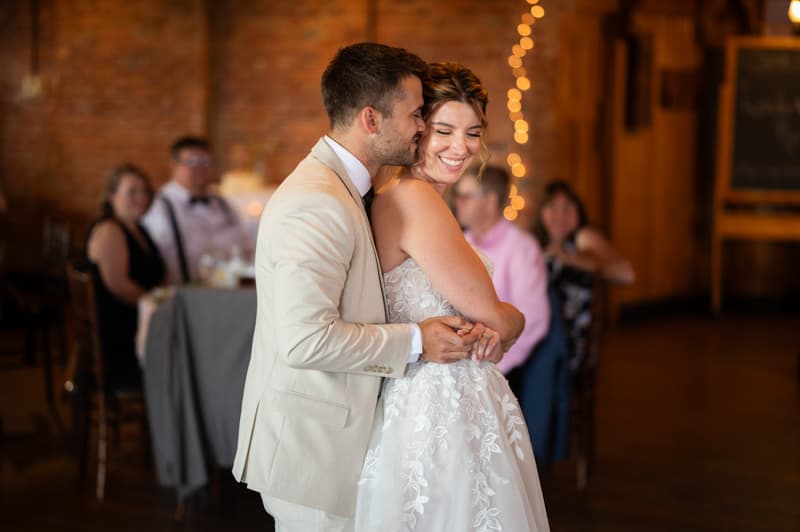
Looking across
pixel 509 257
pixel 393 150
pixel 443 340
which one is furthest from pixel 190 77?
pixel 443 340

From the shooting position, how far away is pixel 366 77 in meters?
2.23

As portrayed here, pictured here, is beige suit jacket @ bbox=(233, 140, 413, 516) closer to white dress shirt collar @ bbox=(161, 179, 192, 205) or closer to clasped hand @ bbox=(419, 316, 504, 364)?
clasped hand @ bbox=(419, 316, 504, 364)

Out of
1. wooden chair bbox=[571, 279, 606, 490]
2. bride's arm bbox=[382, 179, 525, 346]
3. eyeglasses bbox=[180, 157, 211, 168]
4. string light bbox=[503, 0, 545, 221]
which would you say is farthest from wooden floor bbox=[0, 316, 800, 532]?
bride's arm bbox=[382, 179, 525, 346]

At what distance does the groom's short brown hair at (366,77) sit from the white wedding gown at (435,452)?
0.36m

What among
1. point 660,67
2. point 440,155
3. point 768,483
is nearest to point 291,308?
point 440,155

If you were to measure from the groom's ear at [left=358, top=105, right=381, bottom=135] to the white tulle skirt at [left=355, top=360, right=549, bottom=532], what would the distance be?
1.71 feet

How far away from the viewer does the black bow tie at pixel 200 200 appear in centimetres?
623

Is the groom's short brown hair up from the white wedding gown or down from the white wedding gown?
up

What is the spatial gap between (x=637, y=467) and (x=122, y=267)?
267 cm

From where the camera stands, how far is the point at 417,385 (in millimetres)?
2365

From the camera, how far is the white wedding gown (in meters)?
2.31

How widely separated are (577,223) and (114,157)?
5.84 m

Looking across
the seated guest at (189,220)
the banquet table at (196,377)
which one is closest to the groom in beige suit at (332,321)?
the banquet table at (196,377)

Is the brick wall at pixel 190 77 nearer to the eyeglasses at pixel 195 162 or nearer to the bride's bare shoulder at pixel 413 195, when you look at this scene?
the eyeglasses at pixel 195 162
